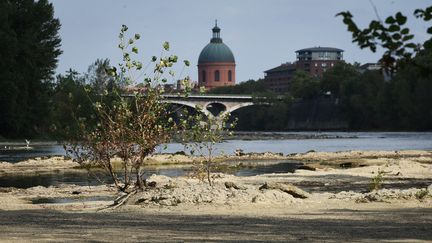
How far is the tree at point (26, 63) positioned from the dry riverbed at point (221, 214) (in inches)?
2306

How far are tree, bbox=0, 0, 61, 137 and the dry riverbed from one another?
58583 millimetres

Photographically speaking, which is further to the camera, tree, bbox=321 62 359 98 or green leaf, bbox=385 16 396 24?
tree, bbox=321 62 359 98

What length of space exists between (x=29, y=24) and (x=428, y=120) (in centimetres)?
7529

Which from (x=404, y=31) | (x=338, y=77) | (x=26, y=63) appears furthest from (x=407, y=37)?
(x=338, y=77)

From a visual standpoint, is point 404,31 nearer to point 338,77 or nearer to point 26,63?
point 26,63

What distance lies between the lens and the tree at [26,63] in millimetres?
91562

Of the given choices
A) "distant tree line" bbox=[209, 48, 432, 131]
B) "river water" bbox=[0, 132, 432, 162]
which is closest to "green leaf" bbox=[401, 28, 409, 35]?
"river water" bbox=[0, 132, 432, 162]

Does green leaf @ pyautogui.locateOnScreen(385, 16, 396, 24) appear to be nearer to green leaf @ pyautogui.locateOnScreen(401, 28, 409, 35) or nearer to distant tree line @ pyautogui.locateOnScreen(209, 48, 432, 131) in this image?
→ green leaf @ pyautogui.locateOnScreen(401, 28, 409, 35)

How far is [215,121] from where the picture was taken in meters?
34.0

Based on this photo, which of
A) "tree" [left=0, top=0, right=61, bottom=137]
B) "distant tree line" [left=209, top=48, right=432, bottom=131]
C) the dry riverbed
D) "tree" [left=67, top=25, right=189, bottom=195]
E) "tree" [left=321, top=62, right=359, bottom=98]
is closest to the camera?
the dry riverbed

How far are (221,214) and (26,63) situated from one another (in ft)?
253

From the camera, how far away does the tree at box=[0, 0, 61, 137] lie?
91562 millimetres

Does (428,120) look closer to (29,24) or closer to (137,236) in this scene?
(29,24)

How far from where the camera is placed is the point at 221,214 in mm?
20375
